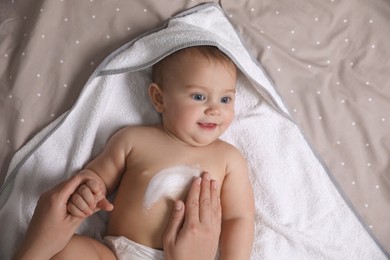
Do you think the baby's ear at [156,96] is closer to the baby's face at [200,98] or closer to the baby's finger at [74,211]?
the baby's face at [200,98]

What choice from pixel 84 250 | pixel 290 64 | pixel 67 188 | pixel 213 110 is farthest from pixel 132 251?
pixel 290 64

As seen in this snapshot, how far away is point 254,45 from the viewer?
154 cm

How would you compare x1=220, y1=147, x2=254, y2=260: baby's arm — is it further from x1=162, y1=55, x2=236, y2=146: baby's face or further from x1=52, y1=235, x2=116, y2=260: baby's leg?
x1=52, y1=235, x2=116, y2=260: baby's leg

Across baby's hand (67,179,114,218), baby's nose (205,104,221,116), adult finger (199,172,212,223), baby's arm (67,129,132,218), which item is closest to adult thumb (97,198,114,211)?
baby's hand (67,179,114,218)

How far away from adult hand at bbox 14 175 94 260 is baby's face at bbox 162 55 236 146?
31 cm

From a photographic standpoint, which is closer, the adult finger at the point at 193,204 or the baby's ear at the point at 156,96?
the adult finger at the point at 193,204

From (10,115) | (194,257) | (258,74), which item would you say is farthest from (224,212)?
(10,115)

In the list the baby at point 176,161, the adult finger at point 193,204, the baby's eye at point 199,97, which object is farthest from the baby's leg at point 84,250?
the baby's eye at point 199,97

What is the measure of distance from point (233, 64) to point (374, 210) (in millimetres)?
549

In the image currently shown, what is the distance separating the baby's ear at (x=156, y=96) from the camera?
144 centimetres

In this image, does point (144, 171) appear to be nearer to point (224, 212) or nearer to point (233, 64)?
point (224, 212)

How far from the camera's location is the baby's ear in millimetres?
1439

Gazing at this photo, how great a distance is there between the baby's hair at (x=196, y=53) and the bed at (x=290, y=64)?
138 millimetres

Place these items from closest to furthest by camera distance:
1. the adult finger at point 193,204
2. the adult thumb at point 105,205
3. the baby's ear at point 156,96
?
the adult thumb at point 105,205
the adult finger at point 193,204
the baby's ear at point 156,96
